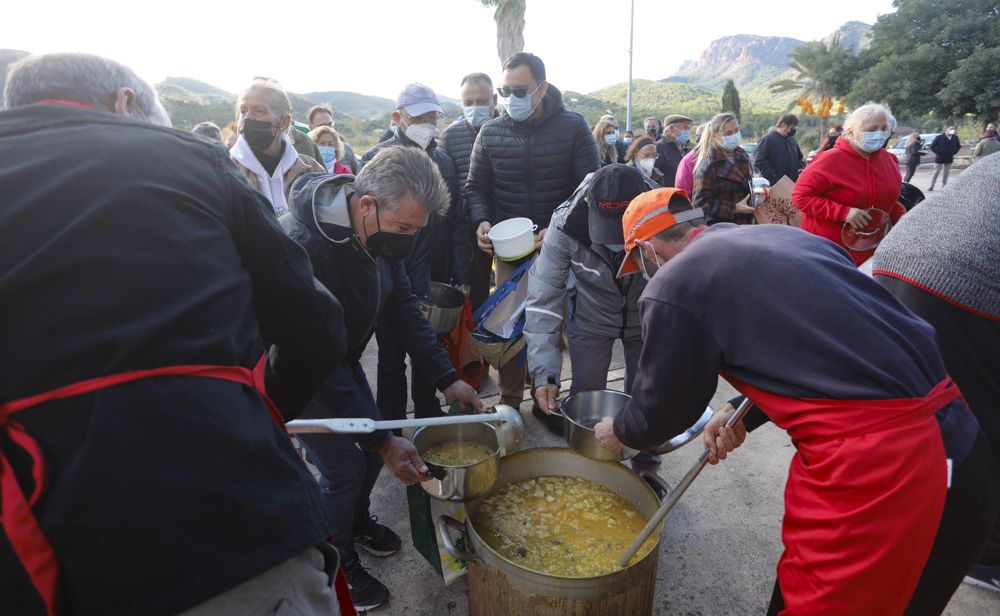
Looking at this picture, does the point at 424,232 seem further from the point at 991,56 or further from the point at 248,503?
the point at 991,56

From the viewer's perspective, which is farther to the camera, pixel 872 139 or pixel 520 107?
pixel 520 107

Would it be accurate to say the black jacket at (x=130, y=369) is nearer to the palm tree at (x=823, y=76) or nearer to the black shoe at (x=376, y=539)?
the black shoe at (x=376, y=539)

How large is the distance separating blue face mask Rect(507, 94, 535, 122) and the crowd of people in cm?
142

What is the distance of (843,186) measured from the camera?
12.0 feet

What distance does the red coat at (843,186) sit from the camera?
12.0 feet

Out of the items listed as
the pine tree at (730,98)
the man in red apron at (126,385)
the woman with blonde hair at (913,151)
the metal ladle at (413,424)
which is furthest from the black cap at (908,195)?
the pine tree at (730,98)

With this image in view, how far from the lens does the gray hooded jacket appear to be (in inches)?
110

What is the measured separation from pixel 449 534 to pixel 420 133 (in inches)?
120

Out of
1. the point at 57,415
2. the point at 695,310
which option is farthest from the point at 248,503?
the point at 695,310

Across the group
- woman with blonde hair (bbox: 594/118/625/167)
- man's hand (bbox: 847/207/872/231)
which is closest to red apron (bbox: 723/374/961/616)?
man's hand (bbox: 847/207/872/231)

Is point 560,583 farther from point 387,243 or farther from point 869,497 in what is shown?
point 387,243

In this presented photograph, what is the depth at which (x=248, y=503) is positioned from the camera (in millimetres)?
981

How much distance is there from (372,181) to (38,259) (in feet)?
4.02

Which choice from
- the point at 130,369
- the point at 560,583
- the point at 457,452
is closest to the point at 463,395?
the point at 457,452
